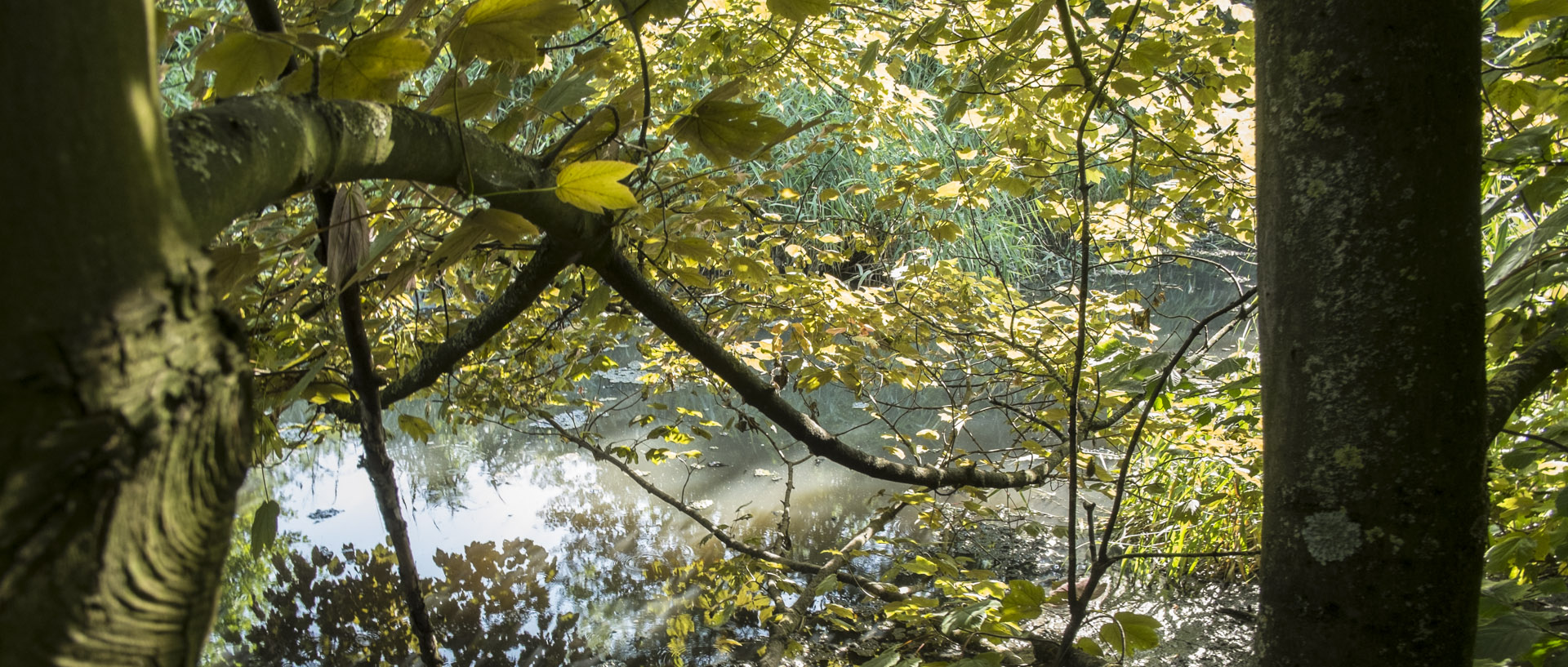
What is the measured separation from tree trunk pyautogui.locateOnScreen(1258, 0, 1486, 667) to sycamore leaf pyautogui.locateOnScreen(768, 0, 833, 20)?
354mm

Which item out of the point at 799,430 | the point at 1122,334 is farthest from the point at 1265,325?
the point at 1122,334

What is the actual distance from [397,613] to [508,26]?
11.5ft

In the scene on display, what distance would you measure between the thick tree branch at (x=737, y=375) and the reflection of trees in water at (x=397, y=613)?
2.13 m

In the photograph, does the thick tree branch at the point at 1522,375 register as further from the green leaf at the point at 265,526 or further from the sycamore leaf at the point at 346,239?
the green leaf at the point at 265,526

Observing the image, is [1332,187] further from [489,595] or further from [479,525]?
[479,525]

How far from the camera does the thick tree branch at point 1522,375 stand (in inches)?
25.9

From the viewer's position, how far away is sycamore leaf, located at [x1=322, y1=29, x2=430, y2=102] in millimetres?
500

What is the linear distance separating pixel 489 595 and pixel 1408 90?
3.76 meters

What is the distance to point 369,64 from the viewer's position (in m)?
0.51

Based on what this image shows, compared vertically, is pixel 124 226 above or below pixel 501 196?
below

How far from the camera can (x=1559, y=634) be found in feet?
2.62

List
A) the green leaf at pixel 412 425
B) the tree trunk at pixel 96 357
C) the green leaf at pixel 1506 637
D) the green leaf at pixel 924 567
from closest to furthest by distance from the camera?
1. the tree trunk at pixel 96 357
2. the green leaf at pixel 1506 637
3. the green leaf at pixel 924 567
4. the green leaf at pixel 412 425

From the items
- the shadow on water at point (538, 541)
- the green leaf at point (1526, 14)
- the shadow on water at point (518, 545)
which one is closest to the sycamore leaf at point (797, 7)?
the green leaf at point (1526, 14)

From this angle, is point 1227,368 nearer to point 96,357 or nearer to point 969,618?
point 969,618
